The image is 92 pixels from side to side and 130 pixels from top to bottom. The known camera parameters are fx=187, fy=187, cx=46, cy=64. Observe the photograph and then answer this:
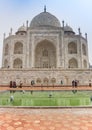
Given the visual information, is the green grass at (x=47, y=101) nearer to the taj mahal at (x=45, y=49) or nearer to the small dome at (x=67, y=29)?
the taj mahal at (x=45, y=49)

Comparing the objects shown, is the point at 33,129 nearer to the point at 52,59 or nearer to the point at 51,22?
the point at 52,59

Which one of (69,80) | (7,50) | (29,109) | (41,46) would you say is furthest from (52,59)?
(29,109)

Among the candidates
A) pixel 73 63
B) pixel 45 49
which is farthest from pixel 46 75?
pixel 45 49

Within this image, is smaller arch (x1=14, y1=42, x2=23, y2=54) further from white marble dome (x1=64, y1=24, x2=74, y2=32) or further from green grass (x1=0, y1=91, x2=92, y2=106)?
green grass (x1=0, y1=91, x2=92, y2=106)

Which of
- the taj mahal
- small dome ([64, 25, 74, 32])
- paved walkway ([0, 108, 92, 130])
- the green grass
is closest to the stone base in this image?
the taj mahal

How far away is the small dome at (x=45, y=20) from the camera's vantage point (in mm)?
34231

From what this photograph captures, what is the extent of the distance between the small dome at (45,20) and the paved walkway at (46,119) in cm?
2995

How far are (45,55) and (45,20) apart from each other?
267 inches

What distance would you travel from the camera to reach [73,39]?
30.8 m

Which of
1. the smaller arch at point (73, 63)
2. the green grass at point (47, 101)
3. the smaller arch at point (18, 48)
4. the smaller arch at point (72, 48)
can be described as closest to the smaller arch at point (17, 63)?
the smaller arch at point (18, 48)

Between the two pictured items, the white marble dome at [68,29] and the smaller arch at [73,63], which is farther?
the white marble dome at [68,29]

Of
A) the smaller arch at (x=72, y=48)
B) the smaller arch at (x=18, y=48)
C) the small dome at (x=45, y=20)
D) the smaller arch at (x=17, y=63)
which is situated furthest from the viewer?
the small dome at (x=45, y=20)

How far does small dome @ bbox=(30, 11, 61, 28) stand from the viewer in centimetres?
→ 3423

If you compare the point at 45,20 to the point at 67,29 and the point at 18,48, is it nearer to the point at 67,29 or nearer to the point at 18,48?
the point at 67,29
